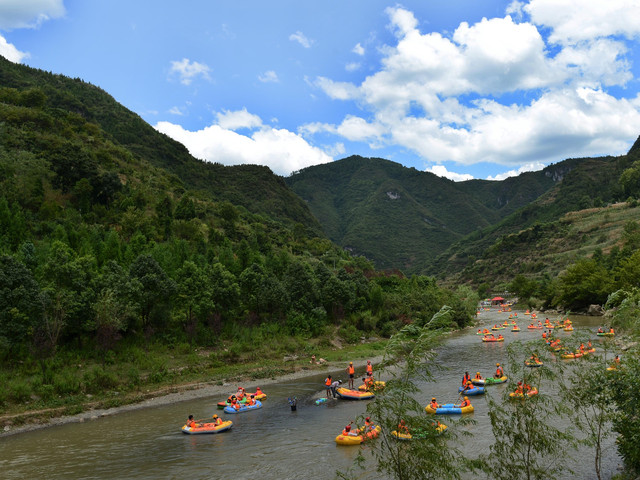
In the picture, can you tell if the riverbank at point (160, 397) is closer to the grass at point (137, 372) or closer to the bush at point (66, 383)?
the grass at point (137, 372)

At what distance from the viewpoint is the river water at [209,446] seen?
20562 millimetres

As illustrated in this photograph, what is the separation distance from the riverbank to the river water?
0.97m

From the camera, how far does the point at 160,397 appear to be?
34906 mm

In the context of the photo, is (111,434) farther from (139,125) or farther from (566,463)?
(139,125)

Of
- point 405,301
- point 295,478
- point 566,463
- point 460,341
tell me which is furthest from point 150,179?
point 566,463

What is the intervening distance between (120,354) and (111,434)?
42.8 feet

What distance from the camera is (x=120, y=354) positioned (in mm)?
38719

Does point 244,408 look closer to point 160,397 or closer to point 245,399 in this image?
point 245,399

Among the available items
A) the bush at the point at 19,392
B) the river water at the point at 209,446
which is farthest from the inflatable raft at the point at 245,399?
the bush at the point at 19,392

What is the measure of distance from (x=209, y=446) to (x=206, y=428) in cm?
237

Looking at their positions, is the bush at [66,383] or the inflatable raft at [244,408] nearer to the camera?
the inflatable raft at [244,408]

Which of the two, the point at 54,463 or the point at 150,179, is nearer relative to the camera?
the point at 54,463

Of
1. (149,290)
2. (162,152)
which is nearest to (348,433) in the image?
(149,290)

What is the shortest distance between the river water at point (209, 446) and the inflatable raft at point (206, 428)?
13.5 inches
